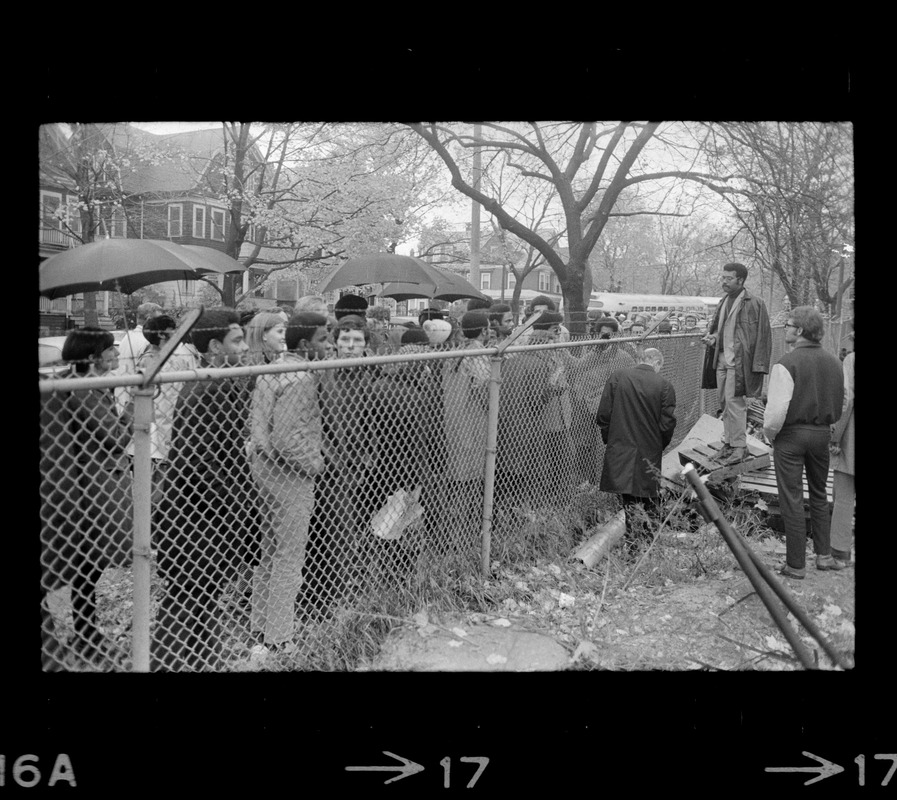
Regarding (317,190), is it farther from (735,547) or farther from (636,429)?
(735,547)

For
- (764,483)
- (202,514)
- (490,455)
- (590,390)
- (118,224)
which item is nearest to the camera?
(202,514)

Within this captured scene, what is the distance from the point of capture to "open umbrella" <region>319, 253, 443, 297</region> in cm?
763

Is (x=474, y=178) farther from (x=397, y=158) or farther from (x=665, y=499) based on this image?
(x=665, y=499)

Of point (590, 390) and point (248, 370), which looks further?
point (590, 390)

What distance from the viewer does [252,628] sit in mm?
3387

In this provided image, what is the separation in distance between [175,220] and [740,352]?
994 centimetres

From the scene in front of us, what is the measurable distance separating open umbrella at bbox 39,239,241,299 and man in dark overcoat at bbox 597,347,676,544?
3.27 m

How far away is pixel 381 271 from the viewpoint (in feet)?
25.1

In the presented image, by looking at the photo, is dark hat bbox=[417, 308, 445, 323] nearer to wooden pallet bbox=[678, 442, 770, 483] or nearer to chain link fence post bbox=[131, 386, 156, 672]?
wooden pallet bbox=[678, 442, 770, 483]

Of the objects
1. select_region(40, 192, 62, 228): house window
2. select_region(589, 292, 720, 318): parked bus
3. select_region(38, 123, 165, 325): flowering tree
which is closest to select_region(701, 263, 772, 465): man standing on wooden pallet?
select_region(40, 192, 62, 228): house window

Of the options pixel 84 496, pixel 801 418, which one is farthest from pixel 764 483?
pixel 84 496

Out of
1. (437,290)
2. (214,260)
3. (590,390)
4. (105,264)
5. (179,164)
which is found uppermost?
(179,164)

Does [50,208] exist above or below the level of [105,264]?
above
